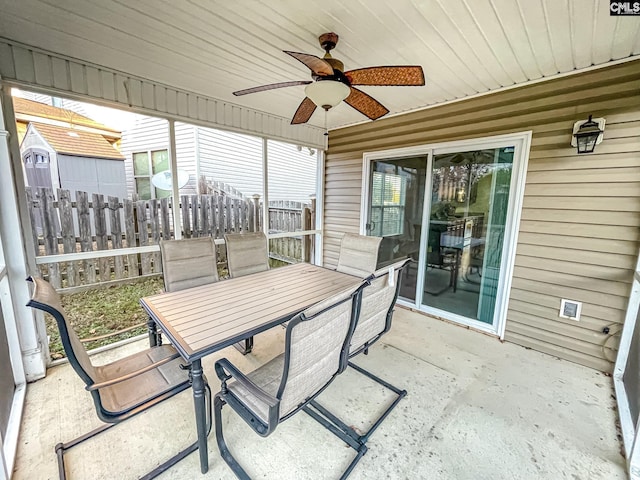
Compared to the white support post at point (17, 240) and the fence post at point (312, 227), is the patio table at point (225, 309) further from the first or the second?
the fence post at point (312, 227)

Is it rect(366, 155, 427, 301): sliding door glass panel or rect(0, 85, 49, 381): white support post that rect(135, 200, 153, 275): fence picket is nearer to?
rect(0, 85, 49, 381): white support post

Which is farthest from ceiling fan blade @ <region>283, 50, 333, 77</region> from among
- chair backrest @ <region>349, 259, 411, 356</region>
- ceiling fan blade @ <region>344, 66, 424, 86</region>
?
chair backrest @ <region>349, 259, 411, 356</region>

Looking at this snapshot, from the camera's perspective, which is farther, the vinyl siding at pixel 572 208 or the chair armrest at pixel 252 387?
the vinyl siding at pixel 572 208

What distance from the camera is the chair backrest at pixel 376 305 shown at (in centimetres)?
153

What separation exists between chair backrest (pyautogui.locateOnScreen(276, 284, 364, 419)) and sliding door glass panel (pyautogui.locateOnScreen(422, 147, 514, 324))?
2275 millimetres

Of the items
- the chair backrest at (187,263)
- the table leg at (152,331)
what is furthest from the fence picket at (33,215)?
the table leg at (152,331)

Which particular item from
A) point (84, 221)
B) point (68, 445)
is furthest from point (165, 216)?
point (68, 445)

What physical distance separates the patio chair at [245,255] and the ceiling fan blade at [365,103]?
1607mm

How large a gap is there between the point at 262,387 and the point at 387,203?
3.05 meters

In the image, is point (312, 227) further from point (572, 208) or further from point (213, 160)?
point (572, 208)

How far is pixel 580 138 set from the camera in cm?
222

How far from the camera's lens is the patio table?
137 centimetres

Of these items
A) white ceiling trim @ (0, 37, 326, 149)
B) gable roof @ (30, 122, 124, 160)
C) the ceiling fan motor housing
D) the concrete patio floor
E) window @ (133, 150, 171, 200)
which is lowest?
the concrete patio floor

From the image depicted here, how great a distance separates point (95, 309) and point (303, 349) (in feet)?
10.7
